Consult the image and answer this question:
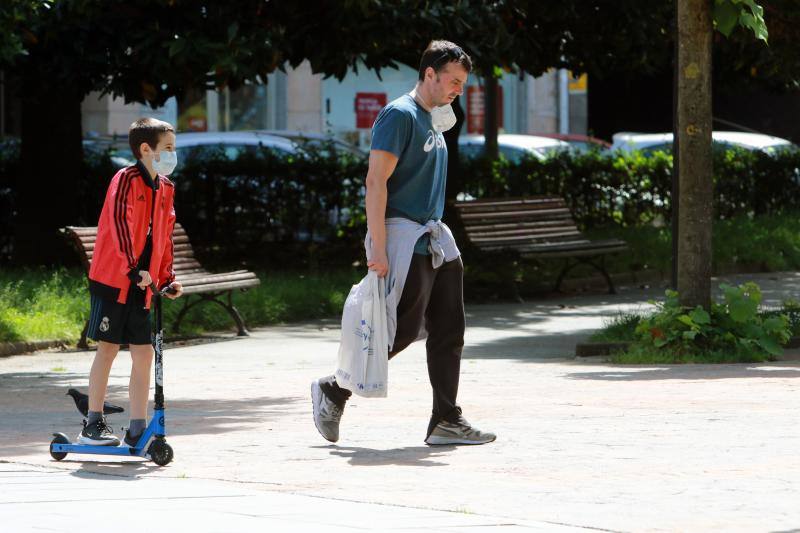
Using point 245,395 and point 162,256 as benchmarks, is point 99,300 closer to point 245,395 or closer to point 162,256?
point 162,256

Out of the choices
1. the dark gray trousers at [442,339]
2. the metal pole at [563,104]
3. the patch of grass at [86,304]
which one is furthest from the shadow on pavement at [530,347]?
the metal pole at [563,104]

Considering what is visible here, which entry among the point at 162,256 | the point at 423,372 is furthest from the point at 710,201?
the point at 162,256

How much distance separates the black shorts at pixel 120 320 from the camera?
7266 millimetres

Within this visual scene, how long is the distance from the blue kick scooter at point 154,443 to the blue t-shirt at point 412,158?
1.09 metres

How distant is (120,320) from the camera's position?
727 cm

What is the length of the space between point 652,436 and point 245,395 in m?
2.95

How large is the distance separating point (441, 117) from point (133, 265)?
4.95ft

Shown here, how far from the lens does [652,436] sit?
7621 mm

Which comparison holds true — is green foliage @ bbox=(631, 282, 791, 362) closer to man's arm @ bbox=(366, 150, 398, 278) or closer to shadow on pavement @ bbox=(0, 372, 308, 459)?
shadow on pavement @ bbox=(0, 372, 308, 459)

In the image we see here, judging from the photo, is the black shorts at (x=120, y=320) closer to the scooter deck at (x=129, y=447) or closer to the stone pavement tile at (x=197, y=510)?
the scooter deck at (x=129, y=447)

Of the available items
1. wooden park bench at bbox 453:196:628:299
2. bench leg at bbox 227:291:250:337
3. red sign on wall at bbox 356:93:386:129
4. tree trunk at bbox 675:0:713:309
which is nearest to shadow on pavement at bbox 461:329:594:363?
tree trunk at bbox 675:0:713:309

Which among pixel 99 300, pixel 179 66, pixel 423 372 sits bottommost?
pixel 423 372

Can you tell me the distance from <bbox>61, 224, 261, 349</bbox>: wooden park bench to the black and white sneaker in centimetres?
530

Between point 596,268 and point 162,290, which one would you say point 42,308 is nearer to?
point 596,268
